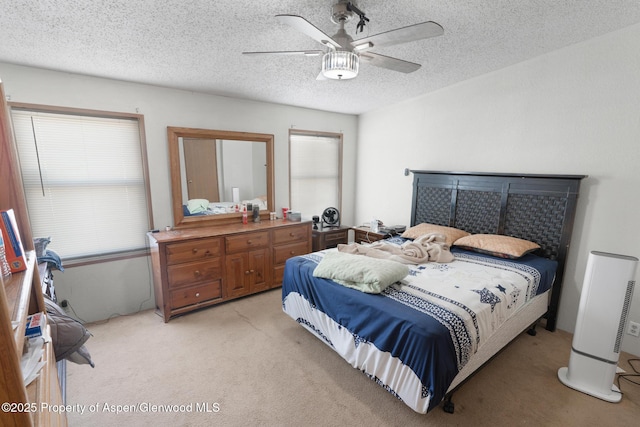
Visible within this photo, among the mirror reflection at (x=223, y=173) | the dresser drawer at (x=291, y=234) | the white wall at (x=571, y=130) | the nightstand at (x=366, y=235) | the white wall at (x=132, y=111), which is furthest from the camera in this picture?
the nightstand at (x=366, y=235)

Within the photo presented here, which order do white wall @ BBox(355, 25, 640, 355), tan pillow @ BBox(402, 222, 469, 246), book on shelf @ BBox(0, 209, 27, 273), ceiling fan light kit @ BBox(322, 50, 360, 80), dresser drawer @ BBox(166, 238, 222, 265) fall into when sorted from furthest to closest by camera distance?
tan pillow @ BBox(402, 222, 469, 246), dresser drawer @ BBox(166, 238, 222, 265), white wall @ BBox(355, 25, 640, 355), ceiling fan light kit @ BBox(322, 50, 360, 80), book on shelf @ BBox(0, 209, 27, 273)

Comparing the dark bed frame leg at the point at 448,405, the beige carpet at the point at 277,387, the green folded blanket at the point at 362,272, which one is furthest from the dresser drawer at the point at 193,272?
the dark bed frame leg at the point at 448,405

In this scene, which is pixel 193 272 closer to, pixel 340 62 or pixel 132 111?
pixel 132 111

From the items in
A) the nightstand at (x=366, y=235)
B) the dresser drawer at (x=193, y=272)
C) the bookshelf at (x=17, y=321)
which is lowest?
the dresser drawer at (x=193, y=272)

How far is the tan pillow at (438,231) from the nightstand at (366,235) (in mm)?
491

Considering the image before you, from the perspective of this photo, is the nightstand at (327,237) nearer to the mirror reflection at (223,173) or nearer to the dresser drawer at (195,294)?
the mirror reflection at (223,173)

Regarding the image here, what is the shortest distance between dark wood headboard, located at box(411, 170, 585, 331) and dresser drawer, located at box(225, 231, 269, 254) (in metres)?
2.04

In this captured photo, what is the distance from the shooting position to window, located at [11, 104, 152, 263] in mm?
2513

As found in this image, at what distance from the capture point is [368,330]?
1.81 meters

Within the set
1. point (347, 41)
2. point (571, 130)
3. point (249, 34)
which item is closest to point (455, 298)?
point (347, 41)

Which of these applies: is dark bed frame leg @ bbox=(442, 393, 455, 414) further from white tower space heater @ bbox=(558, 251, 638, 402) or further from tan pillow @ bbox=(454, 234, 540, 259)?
tan pillow @ bbox=(454, 234, 540, 259)

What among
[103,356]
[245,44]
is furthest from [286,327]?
[245,44]

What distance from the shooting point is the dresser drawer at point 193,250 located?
2.78m

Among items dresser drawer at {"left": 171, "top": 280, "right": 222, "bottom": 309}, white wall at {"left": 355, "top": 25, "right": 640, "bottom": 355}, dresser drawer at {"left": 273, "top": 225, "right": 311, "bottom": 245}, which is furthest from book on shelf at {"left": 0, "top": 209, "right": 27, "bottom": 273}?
white wall at {"left": 355, "top": 25, "right": 640, "bottom": 355}
